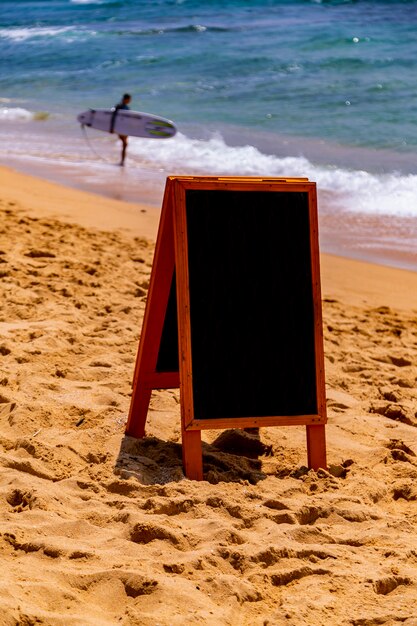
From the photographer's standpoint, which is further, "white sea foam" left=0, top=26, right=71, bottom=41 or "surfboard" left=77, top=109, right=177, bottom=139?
"white sea foam" left=0, top=26, right=71, bottom=41

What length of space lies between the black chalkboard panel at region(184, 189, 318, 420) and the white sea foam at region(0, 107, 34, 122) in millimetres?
Result: 16121

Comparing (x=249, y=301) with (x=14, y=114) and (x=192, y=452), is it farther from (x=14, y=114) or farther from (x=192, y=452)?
(x=14, y=114)

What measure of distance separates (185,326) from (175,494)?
839 millimetres

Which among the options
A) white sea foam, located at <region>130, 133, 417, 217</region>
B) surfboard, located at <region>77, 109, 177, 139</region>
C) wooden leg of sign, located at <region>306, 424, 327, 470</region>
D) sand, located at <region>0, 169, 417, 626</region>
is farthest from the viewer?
surfboard, located at <region>77, 109, 177, 139</region>

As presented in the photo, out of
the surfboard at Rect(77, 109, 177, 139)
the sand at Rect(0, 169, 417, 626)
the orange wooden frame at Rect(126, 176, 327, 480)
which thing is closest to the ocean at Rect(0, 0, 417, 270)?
the surfboard at Rect(77, 109, 177, 139)

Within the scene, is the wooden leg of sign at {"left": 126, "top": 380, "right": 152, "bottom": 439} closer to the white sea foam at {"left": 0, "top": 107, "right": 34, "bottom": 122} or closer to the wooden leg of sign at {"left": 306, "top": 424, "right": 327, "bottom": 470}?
the wooden leg of sign at {"left": 306, "top": 424, "right": 327, "bottom": 470}

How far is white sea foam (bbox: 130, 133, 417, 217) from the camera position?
12.3 metres

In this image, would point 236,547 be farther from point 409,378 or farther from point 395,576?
point 409,378

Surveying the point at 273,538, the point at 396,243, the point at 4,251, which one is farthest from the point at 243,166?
the point at 273,538

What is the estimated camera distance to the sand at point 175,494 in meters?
3.55

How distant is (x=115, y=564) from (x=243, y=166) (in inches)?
468

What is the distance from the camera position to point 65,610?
3.38m

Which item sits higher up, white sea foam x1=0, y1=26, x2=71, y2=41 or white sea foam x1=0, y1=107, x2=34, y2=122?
white sea foam x1=0, y1=26, x2=71, y2=41

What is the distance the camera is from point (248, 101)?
20406 mm
